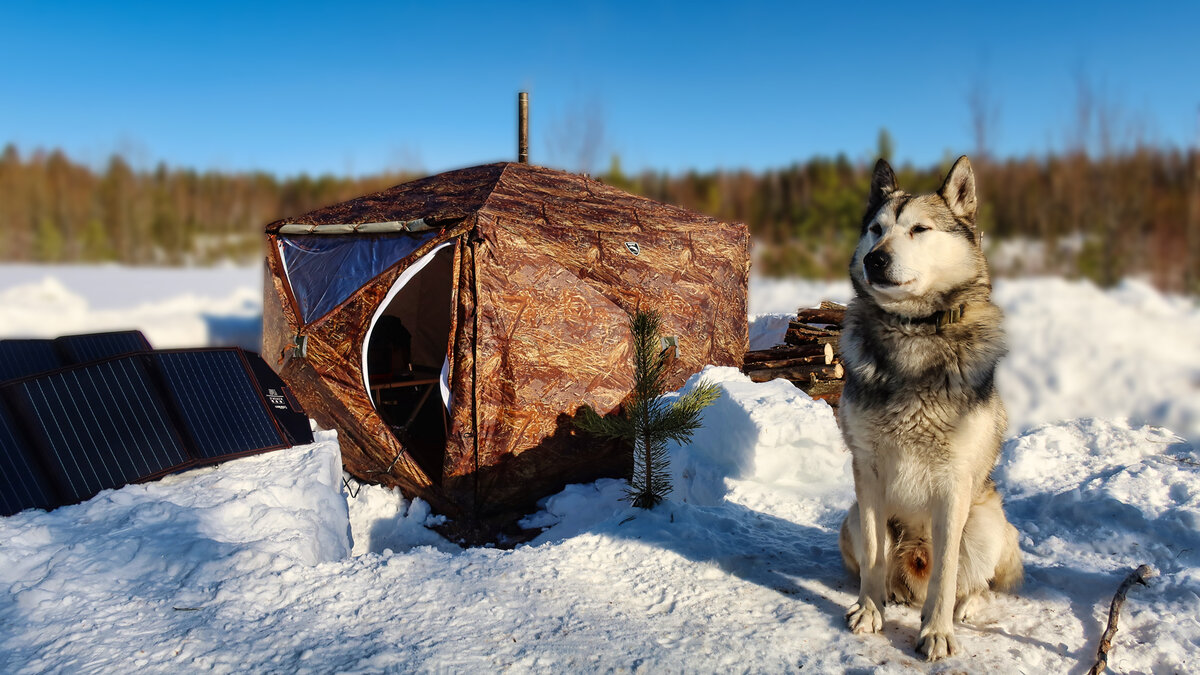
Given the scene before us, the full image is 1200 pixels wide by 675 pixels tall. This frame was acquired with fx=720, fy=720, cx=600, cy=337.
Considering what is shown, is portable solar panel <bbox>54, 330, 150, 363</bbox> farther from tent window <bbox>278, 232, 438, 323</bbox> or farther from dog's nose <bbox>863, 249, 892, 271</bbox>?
dog's nose <bbox>863, 249, 892, 271</bbox>

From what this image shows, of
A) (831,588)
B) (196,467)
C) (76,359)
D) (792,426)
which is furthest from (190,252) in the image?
(831,588)

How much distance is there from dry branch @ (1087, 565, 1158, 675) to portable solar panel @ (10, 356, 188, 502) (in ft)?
15.2

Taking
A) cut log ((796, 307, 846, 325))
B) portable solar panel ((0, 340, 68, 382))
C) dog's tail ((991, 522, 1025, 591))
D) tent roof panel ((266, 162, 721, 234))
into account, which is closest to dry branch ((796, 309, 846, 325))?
cut log ((796, 307, 846, 325))

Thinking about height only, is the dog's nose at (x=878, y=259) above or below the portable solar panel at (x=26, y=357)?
above

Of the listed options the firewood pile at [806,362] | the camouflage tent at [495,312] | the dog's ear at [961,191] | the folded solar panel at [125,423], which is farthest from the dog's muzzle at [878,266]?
the firewood pile at [806,362]

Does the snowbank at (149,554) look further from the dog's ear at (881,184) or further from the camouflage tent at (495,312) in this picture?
the dog's ear at (881,184)

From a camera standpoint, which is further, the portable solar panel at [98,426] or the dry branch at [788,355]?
the dry branch at [788,355]

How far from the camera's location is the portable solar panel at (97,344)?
17.1ft

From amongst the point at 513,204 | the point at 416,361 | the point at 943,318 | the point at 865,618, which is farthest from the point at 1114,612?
the point at 416,361

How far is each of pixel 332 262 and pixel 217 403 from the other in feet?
6.07

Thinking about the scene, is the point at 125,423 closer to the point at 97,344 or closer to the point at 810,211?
the point at 97,344

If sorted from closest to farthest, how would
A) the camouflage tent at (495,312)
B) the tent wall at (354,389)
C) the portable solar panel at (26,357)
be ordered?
1. the portable solar panel at (26,357)
2. the camouflage tent at (495,312)
3. the tent wall at (354,389)

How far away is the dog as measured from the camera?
2684mm

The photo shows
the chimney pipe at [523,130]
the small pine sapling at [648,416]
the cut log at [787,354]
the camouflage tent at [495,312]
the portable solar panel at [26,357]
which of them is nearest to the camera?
the small pine sapling at [648,416]
